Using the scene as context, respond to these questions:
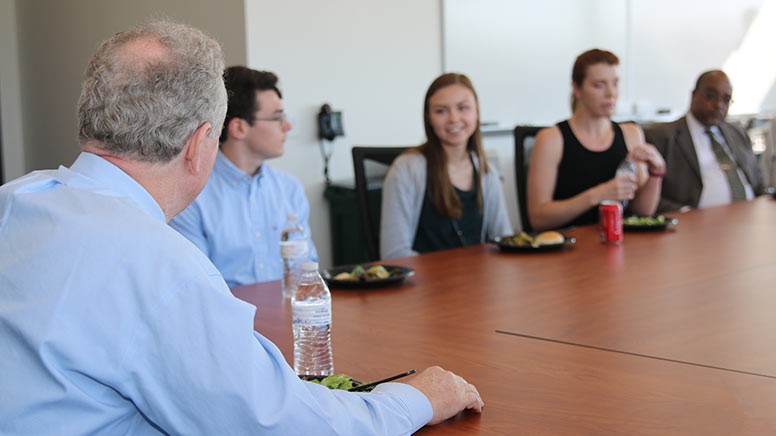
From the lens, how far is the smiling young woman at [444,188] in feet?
9.23

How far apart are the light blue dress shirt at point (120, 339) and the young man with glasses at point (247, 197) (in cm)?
153

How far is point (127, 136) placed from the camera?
979mm

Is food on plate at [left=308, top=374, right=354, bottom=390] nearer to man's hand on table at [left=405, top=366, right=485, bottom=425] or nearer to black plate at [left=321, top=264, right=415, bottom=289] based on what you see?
man's hand on table at [left=405, top=366, right=485, bottom=425]

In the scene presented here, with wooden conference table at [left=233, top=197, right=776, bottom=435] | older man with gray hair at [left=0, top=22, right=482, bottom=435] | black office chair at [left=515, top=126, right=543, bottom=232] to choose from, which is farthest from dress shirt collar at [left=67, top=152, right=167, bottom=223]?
black office chair at [left=515, top=126, right=543, bottom=232]

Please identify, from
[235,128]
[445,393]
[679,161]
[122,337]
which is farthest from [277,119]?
[679,161]

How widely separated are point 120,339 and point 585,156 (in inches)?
110

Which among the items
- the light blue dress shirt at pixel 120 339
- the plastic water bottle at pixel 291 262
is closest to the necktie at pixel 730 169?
the plastic water bottle at pixel 291 262

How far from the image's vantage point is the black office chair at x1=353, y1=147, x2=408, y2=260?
2826 mm

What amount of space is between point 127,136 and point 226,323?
0.97ft

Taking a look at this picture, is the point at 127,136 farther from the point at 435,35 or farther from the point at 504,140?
the point at 504,140

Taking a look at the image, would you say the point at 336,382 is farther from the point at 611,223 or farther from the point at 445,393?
the point at 611,223

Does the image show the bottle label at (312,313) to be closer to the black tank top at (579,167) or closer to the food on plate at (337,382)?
the food on plate at (337,382)

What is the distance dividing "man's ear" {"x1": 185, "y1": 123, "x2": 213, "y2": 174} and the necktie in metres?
3.59

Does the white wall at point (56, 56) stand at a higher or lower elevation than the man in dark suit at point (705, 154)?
higher
